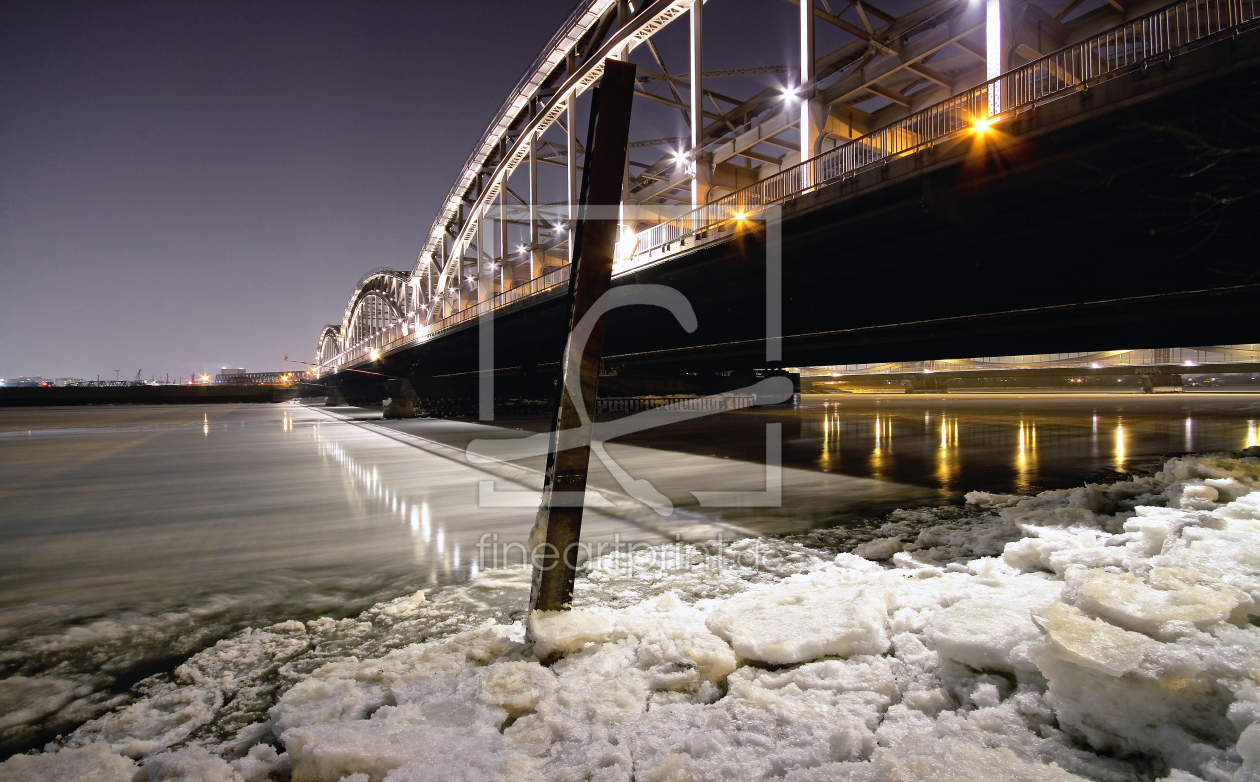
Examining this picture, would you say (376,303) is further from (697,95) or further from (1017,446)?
(1017,446)

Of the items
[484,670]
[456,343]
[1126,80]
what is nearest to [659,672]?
[484,670]

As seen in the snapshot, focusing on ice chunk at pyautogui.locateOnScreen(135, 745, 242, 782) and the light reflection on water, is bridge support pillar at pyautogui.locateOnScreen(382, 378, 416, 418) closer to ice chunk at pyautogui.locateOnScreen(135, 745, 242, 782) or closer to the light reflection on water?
the light reflection on water

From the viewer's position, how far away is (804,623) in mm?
2871

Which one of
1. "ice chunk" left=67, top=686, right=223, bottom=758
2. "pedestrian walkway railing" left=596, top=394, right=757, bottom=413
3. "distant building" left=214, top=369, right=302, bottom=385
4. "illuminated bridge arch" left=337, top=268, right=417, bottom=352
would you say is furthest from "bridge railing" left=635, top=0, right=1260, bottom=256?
"distant building" left=214, top=369, right=302, bottom=385

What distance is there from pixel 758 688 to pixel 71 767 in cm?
274

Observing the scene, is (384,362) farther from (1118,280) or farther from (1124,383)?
(1124,383)

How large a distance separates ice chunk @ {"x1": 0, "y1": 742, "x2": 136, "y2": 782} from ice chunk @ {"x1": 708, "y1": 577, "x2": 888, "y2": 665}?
257cm

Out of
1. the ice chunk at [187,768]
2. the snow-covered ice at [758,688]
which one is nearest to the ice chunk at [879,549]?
the snow-covered ice at [758,688]

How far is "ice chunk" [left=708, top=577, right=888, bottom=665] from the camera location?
2.67 metres

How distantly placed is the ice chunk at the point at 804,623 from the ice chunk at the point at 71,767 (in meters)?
2.57

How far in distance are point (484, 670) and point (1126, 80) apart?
1027 cm

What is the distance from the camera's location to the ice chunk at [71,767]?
6.59ft

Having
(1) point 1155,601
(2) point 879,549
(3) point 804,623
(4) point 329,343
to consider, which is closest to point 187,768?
(3) point 804,623

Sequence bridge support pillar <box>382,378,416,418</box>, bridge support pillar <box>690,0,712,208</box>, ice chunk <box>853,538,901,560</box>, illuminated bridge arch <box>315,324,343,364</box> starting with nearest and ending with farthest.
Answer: ice chunk <box>853,538,901,560</box> → bridge support pillar <box>690,0,712,208</box> → bridge support pillar <box>382,378,416,418</box> → illuminated bridge arch <box>315,324,343,364</box>
